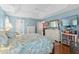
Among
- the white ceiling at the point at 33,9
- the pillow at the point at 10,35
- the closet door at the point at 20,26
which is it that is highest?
the white ceiling at the point at 33,9

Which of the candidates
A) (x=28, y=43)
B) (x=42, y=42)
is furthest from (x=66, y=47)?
(x=28, y=43)

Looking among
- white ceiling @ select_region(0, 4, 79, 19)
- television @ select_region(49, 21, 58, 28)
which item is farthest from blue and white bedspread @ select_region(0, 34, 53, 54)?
white ceiling @ select_region(0, 4, 79, 19)

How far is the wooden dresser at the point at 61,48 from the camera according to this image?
1.45 meters

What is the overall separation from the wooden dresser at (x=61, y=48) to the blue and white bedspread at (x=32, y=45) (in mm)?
65

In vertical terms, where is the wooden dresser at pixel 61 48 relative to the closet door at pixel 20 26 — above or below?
below

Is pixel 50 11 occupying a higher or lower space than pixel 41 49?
higher

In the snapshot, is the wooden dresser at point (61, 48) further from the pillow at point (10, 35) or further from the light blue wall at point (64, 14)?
the pillow at point (10, 35)

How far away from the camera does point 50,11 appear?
1.49 meters

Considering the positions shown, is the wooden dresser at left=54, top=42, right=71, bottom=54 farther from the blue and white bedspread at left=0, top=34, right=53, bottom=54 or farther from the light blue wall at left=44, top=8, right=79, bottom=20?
the light blue wall at left=44, top=8, right=79, bottom=20

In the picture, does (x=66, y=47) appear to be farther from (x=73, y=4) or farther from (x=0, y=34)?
(x=0, y=34)

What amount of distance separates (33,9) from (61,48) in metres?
0.62

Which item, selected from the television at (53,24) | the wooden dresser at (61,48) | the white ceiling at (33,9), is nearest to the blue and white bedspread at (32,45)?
the wooden dresser at (61,48)
